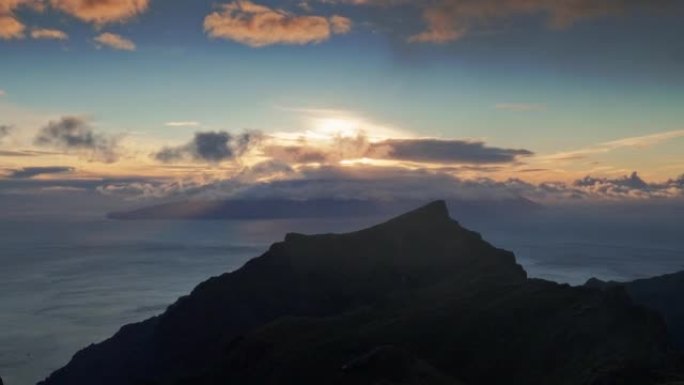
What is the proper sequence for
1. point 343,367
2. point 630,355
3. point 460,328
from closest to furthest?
1. point 630,355
2. point 343,367
3. point 460,328

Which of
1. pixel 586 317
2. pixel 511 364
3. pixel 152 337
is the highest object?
pixel 586 317

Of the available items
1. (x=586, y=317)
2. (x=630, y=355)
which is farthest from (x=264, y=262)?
(x=630, y=355)

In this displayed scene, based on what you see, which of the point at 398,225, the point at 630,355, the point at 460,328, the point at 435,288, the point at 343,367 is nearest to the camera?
the point at 630,355

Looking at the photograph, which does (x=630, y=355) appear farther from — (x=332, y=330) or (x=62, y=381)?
(x=62, y=381)

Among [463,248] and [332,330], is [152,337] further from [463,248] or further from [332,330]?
[463,248]

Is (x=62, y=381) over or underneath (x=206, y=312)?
underneath

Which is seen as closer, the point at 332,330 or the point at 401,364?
the point at 401,364
